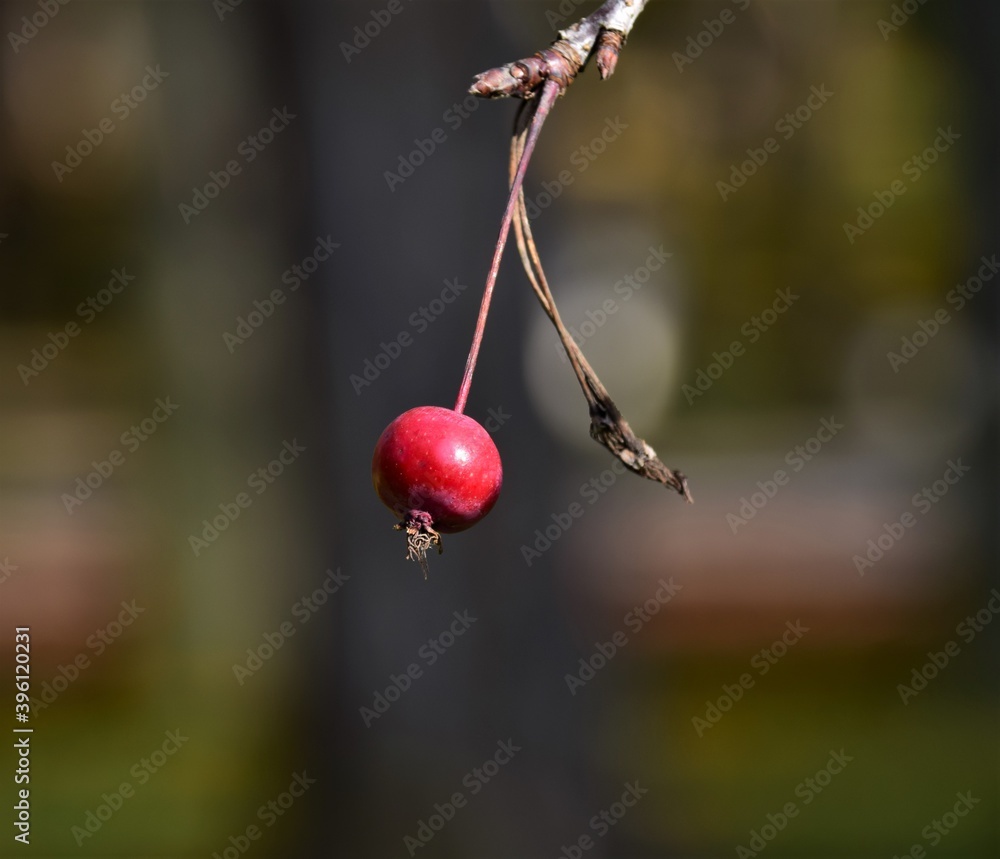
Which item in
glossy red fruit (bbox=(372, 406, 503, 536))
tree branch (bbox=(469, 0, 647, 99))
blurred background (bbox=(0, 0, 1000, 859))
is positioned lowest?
blurred background (bbox=(0, 0, 1000, 859))

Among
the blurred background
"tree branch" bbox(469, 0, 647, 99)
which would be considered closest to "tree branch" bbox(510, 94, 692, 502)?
"tree branch" bbox(469, 0, 647, 99)

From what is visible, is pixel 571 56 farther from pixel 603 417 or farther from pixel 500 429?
pixel 500 429

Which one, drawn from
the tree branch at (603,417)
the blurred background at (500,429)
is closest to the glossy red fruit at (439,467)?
the tree branch at (603,417)

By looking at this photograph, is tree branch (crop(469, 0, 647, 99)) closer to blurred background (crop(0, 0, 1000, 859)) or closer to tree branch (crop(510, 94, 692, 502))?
tree branch (crop(510, 94, 692, 502))

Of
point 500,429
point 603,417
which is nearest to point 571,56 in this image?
point 603,417

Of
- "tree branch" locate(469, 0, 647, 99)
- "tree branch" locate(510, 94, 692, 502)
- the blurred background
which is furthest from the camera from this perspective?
the blurred background

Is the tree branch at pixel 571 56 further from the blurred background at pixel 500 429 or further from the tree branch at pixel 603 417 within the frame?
the blurred background at pixel 500 429
